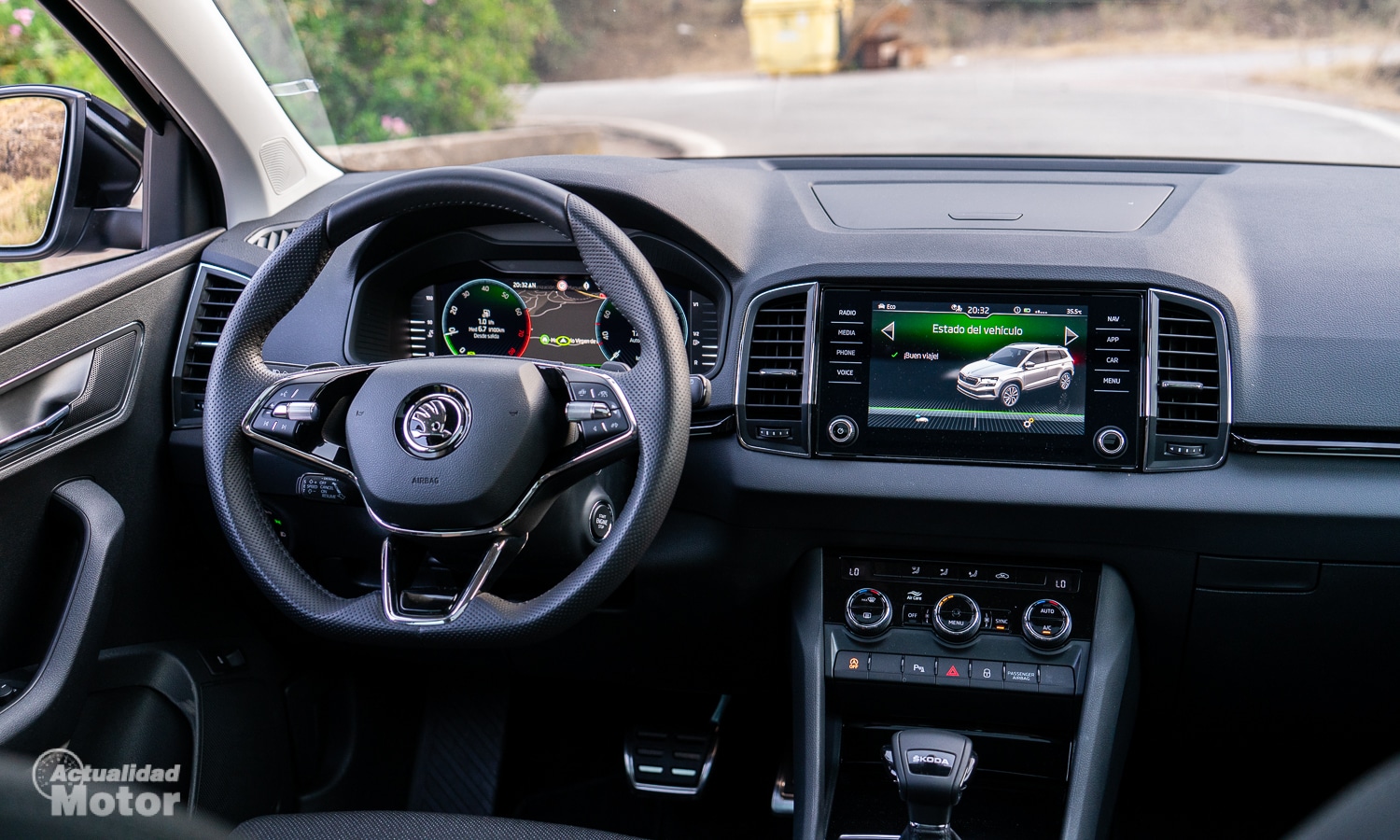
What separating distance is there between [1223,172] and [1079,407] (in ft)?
2.57

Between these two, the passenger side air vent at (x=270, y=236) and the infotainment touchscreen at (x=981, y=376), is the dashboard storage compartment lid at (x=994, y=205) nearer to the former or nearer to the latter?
the infotainment touchscreen at (x=981, y=376)

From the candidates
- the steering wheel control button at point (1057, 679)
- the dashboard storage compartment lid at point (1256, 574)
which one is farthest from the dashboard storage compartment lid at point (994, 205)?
the steering wheel control button at point (1057, 679)

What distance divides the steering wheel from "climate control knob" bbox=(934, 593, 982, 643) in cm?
69

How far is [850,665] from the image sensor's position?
2.08 meters

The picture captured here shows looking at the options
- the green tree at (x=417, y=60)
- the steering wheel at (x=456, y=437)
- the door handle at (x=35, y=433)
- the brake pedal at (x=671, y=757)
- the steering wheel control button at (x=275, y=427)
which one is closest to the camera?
the steering wheel at (x=456, y=437)

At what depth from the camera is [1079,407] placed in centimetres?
190

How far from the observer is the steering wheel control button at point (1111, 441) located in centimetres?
188

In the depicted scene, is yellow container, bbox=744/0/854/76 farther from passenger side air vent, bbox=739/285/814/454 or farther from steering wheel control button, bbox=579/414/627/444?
steering wheel control button, bbox=579/414/627/444

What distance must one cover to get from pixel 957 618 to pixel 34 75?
2834 millimetres

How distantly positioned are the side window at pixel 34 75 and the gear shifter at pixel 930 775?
1.88m

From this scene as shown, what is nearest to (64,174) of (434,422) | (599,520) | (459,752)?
(434,422)

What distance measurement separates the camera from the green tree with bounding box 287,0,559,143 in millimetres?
4613

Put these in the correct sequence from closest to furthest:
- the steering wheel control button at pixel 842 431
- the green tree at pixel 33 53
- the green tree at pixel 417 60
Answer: the steering wheel control button at pixel 842 431 → the green tree at pixel 33 53 → the green tree at pixel 417 60

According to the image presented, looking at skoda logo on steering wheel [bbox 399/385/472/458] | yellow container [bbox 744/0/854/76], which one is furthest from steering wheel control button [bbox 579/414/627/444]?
yellow container [bbox 744/0/854/76]
